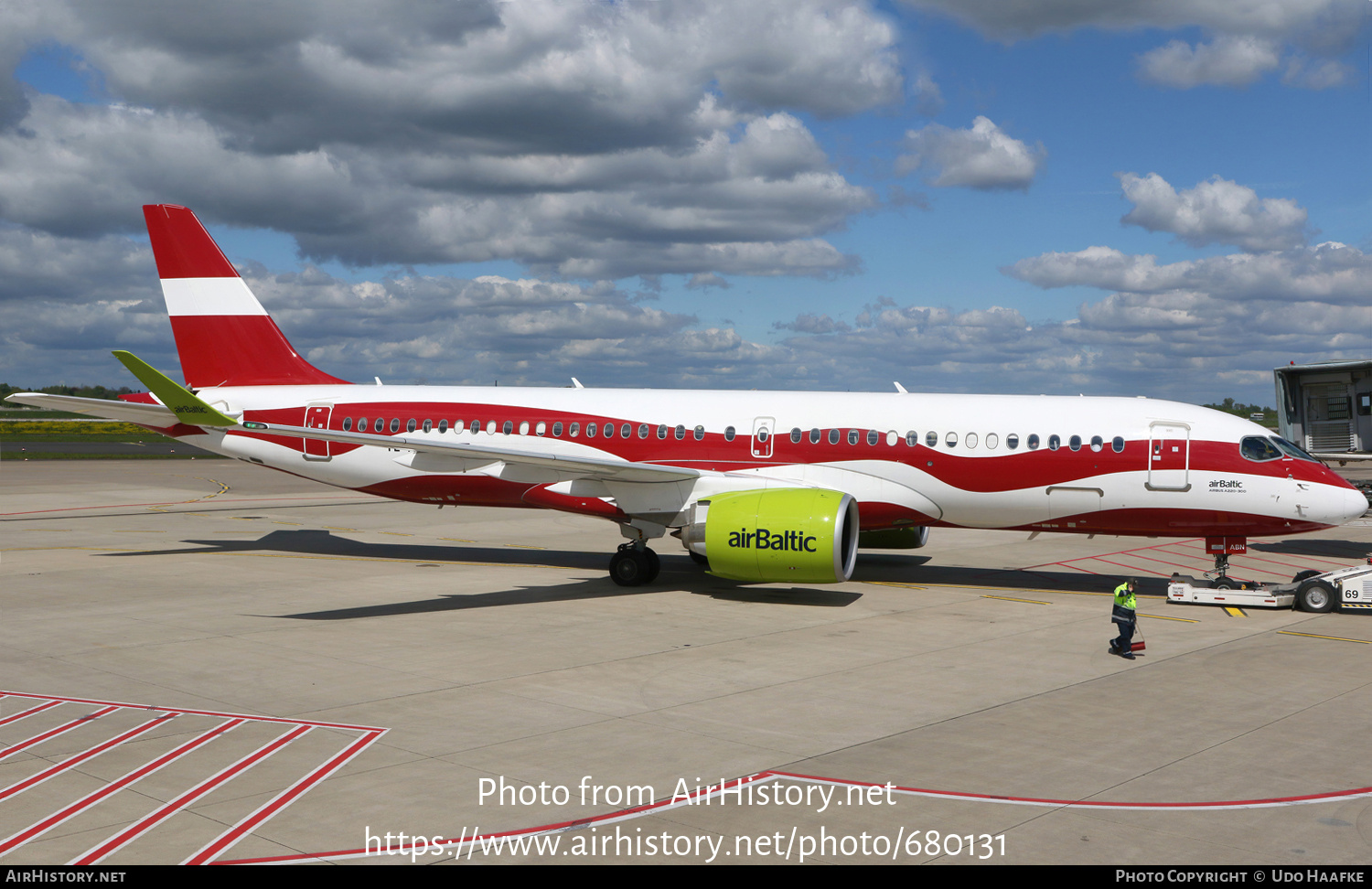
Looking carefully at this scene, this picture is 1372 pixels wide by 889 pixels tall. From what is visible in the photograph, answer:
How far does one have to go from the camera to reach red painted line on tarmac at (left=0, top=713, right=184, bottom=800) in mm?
9203

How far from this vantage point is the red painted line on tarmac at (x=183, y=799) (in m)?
7.80

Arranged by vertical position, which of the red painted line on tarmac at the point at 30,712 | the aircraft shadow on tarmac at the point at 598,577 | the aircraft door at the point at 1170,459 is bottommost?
the red painted line on tarmac at the point at 30,712

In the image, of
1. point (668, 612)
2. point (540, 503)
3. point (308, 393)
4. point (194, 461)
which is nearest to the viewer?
point (668, 612)

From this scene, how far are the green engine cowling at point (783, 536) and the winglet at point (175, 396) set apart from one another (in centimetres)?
938

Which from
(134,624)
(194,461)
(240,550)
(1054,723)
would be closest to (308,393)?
(240,550)

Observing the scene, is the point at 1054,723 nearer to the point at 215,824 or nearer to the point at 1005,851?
Result: the point at 1005,851

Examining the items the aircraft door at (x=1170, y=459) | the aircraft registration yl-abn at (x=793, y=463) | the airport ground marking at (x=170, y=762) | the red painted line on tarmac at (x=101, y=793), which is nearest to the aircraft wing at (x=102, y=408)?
the aircraft registration yl-abn at (x=793, y=463)

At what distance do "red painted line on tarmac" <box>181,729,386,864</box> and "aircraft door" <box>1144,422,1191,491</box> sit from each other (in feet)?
51.5

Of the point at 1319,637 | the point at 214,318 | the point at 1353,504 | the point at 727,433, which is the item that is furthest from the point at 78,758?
the point at 1353,504

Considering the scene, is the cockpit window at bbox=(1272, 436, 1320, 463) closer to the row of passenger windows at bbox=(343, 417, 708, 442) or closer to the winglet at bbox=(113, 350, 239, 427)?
the row of passenger windows at bbox=(343, 417, 708, 442)

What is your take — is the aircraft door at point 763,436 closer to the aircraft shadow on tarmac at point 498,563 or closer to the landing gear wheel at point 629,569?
the aircraft shadow on tarmac at point 498,563

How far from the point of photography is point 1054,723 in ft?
37.9

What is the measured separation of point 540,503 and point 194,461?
56053mm
